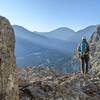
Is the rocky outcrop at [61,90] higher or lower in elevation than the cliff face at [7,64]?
lower

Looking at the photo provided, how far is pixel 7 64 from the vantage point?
13672 millimetres

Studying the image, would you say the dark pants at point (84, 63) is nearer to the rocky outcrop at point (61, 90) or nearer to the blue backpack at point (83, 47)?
the blue backpack at point (83, 47)

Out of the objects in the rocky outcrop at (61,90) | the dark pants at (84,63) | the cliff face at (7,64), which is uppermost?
the cliff face at (7,64)

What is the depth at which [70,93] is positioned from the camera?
21.7 m

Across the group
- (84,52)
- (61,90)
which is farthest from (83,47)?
(61,90)

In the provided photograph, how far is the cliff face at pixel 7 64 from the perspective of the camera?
43.4 ft

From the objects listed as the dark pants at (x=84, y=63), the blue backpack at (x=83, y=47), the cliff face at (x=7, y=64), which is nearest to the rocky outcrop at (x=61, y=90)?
the blue backpack at (x=83, y=47)

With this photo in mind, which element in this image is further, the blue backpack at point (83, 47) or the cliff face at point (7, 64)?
the blue backpack at point (83, 47)

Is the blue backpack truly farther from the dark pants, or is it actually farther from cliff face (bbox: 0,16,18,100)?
cliff face (bbox: 0,16,18,100)

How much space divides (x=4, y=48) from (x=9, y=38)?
750 millimetres

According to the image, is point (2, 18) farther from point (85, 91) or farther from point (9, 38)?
point (85, 91)

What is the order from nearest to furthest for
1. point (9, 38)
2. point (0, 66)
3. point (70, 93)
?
1. point (0, 66)
2. point (9, 38)
3. point (70, 93)

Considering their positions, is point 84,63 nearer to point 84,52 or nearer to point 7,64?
point 84,52

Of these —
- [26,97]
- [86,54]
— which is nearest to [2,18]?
→ [26,97]
